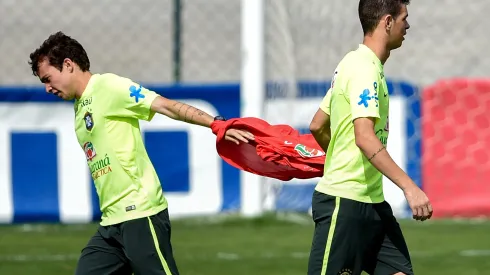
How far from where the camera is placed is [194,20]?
1842 centimetres

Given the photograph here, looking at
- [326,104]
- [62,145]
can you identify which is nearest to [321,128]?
[326,104]

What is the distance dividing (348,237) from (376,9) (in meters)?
1.11

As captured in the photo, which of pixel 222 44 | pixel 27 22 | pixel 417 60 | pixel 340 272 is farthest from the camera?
pixel 222 44

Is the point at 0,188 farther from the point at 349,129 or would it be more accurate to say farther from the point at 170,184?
the point at 349,129

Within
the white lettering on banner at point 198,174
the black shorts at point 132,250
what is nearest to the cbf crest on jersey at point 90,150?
the black shorts at point 132,250

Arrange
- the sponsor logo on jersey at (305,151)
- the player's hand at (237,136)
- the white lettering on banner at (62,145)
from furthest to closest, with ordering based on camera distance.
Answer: the white lettering on banner at (62,145)
the sponsor logo on jersey at (305,151)
the player's hand at (237,136)

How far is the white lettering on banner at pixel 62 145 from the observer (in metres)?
12.0

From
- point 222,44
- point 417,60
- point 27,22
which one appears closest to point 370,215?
point 27,22

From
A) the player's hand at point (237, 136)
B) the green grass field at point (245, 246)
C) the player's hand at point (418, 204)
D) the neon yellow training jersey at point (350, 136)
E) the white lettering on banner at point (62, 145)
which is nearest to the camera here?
the player's hand at point (418, 204)

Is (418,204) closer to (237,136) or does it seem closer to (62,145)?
(237,136)

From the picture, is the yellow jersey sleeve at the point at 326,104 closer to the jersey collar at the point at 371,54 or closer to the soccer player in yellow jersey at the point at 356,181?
the soccer player in yellow jersey at the point at 356,181

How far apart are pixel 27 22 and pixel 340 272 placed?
944 centimetres

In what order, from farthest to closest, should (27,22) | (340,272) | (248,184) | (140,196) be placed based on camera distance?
(27,22) < (248,184) < (140,196) < (340,272)

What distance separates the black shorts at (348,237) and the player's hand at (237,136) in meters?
0.64
